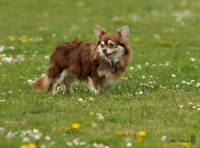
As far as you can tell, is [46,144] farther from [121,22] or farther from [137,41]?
[121,22]

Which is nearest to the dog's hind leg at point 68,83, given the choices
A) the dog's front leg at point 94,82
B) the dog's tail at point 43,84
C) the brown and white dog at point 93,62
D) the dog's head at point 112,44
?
the brown and white dog at point 93,62

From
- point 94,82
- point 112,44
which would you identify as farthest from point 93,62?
point 112,44

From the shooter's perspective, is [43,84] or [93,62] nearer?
[93,62]

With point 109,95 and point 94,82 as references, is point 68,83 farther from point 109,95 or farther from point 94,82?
point 109,95

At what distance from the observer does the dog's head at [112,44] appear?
695cm

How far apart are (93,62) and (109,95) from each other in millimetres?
A: 803

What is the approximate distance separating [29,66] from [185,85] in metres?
4.44

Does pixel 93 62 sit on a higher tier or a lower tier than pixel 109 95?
higher

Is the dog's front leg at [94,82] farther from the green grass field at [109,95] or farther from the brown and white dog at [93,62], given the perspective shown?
the green grass field at [109,95]

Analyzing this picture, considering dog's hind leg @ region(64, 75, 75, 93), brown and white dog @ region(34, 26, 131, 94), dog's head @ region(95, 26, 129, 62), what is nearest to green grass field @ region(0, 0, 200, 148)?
dog's hind leg @ region(64, 75, 75, 93)

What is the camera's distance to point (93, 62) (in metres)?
7.22

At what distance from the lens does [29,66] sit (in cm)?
973

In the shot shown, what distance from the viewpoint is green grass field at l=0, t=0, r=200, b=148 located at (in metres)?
4.64

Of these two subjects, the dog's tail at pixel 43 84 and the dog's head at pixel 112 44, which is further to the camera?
the dog's tail at pixel 43 84
